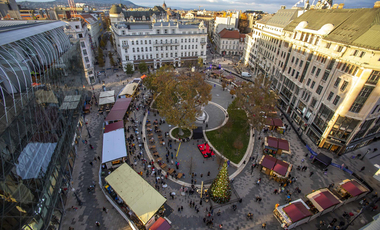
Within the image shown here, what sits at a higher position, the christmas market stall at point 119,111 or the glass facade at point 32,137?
the glass facade at point 32,137

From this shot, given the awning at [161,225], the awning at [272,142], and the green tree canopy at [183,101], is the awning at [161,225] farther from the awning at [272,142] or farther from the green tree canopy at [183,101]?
the awning at [272,142]

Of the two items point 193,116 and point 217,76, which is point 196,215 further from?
point 217,76

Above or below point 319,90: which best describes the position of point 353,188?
below

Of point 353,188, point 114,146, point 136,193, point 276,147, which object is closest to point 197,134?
point 276,147

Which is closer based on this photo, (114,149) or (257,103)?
(114,149)

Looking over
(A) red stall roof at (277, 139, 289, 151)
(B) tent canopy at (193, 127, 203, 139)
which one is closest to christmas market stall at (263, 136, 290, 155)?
(A) red stall roof at (277, 139, 289, 151)

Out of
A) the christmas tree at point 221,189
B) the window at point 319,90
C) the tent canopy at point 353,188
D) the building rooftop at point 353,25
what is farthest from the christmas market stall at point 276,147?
the building rooftop at point 353,25

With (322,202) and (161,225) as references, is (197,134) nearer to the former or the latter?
(161,225)
